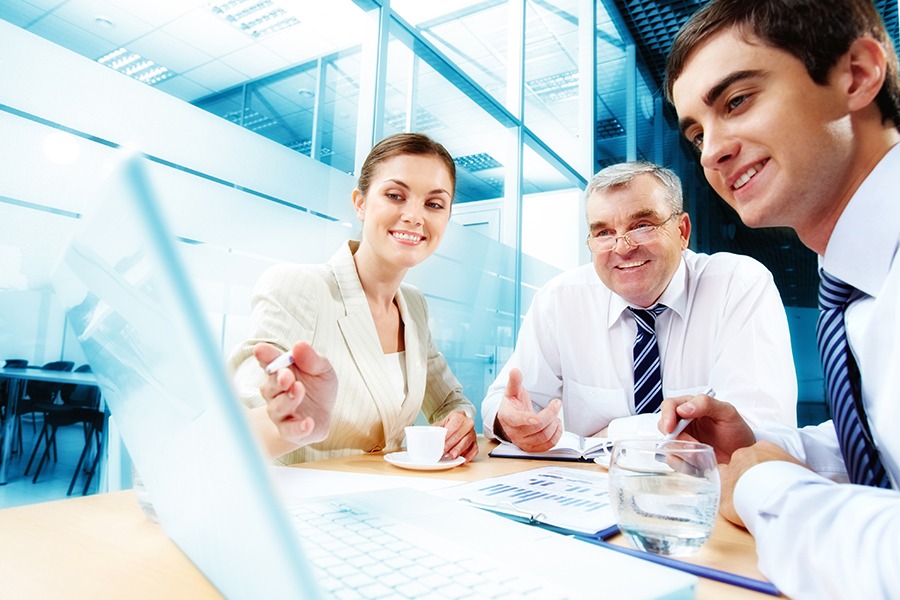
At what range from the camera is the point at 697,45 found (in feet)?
3.37

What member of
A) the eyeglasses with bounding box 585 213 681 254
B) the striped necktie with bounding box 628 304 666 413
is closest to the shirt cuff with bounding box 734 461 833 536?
the striped necktie with bounding box 628 304 666 413

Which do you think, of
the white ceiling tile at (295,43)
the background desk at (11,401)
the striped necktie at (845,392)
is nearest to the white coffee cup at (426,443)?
the striped necktie at (845,392)

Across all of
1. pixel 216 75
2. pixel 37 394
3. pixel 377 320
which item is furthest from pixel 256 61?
pixel 37 394

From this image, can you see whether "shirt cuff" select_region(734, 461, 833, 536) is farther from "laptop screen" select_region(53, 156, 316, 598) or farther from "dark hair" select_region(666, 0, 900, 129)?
"dark hair" select_region(666, 0, 900, 129)

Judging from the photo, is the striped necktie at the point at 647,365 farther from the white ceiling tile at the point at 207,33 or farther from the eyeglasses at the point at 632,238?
the white ceiling tile at the point at 207,33

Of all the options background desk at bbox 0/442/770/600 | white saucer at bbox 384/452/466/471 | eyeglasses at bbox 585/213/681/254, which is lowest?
white saucer at bbox 384/452/466/471

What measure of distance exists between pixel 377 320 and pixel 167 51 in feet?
3.42

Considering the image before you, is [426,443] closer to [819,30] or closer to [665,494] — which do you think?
[665,494]

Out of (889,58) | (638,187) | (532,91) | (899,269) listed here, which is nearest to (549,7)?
(532,91)

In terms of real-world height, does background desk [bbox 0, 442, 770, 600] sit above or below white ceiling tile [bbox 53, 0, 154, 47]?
below

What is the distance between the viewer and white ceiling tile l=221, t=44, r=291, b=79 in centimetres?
188

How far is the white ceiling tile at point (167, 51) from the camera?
152 centimetres

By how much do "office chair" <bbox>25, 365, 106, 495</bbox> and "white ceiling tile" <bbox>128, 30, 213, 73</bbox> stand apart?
913mm

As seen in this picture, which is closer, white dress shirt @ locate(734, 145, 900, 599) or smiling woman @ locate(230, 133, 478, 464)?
white dress shirt @ locate(734, 145, 900, 599)
